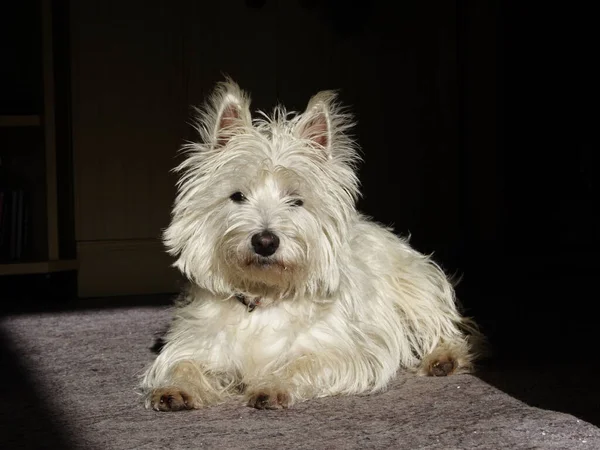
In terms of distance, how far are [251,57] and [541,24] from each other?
5.85 ft

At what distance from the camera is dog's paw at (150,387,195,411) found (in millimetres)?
2963

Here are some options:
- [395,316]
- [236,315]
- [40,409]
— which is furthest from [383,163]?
[40,409]

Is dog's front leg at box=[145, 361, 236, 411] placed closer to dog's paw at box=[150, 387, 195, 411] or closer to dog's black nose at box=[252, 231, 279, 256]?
dog's paw at box=[150, 387, 195, 411]

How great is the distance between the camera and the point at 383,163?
5.86m

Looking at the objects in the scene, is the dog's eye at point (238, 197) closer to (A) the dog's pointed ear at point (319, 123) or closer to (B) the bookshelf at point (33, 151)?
(A) the dog's pointed ear at point (319, 123)

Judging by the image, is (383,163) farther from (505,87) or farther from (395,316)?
(395,316)

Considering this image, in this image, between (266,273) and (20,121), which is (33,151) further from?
(266,273)

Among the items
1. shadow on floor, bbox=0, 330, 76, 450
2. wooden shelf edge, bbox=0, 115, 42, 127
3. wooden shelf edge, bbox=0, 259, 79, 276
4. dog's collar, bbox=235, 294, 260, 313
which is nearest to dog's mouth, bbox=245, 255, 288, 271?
dog's collar, bbox=235, 294, 260, 313

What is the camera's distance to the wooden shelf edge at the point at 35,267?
16.5ft

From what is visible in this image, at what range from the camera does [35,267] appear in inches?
200

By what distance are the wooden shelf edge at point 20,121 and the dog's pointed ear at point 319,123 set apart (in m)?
2.25

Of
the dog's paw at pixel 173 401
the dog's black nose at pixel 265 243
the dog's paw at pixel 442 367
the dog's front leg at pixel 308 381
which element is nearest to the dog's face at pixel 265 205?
the dog's black nose at pixel 265 243

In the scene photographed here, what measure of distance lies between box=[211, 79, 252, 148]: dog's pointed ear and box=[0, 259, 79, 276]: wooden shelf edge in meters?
2.12

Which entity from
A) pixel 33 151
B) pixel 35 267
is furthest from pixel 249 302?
pixel 33 151
